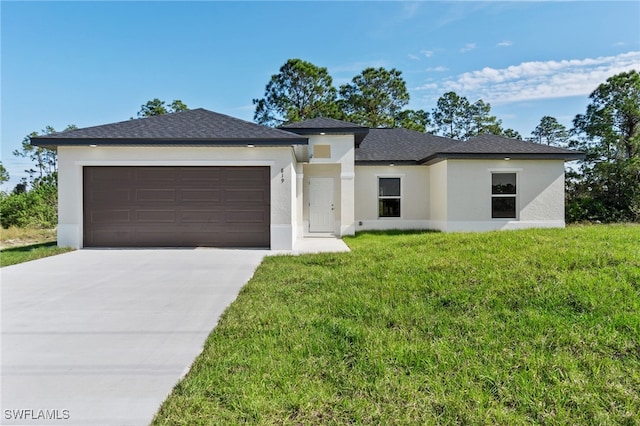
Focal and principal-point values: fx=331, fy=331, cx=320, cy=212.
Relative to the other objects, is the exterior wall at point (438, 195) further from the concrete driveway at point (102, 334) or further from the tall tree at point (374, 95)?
the tall tree at point (374, 95)

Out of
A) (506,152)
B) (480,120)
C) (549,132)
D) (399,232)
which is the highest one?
(480,120)

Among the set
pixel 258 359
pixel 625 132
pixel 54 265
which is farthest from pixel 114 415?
pixel 625 132

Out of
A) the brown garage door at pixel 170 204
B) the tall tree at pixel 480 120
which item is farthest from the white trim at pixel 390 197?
the tall tree at pixel 480 120

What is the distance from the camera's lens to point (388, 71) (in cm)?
2789

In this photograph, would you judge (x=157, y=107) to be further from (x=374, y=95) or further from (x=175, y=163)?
(x=175, y=163)

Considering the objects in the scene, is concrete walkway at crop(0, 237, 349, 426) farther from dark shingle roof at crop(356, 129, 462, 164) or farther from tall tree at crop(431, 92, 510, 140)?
tall tree at crop(431, 92, 510, 140)

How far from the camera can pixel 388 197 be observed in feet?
48.4

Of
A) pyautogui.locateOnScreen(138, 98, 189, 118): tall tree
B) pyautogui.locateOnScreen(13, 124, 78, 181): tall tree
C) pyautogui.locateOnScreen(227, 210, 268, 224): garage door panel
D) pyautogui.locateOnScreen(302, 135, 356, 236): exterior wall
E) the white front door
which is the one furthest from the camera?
pyautogui.locateOnScreen(13, 124, 78, 181): tall tree

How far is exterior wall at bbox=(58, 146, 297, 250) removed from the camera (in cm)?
977

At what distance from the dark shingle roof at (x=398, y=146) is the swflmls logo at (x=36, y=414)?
13071 mm

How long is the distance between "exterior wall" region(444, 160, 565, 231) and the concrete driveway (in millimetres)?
9070

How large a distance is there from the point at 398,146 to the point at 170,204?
10.7 m

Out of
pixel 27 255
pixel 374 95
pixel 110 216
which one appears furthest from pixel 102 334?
pixel 374 95

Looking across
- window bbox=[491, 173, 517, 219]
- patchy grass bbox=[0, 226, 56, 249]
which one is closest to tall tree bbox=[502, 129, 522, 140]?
window bbox=[491, 173, 517, 219]
